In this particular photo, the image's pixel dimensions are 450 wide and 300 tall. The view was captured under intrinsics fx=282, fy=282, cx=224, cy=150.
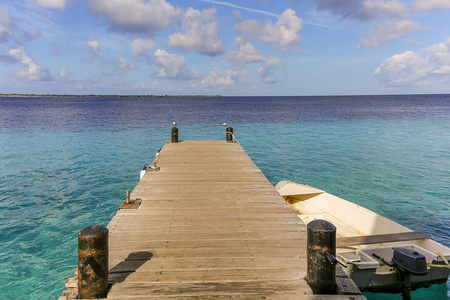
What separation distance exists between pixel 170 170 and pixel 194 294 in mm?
7521

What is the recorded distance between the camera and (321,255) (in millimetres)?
3873

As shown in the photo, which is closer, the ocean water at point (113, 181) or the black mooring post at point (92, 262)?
the black mooring post at point (92, 262)

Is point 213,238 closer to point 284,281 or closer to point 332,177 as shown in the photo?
point 284,281

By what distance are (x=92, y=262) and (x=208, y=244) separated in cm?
223

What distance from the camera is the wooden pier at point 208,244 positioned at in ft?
13.5

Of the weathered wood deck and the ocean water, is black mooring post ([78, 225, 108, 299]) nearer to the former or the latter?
the weathered wood deck

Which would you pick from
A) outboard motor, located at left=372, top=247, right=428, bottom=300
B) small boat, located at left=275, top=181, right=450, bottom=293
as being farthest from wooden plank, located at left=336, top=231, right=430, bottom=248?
outboard motor, located at left=372, top=247, right=428, bottom=300

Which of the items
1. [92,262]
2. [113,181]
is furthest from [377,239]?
[113,181]

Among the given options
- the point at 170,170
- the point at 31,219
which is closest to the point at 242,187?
the point at 170,170

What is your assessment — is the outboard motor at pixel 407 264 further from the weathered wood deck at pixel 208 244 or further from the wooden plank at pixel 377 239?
the weathered wood deck at pixel 208 244

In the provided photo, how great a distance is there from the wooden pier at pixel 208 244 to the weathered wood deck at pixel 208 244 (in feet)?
0.05

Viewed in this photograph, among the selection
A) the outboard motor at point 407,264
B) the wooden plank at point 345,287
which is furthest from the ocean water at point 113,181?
the wooden plank at point 345,287

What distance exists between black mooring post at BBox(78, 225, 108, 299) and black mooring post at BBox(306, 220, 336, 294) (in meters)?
2.83

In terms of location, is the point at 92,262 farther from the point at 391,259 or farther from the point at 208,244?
the point at 391,259
